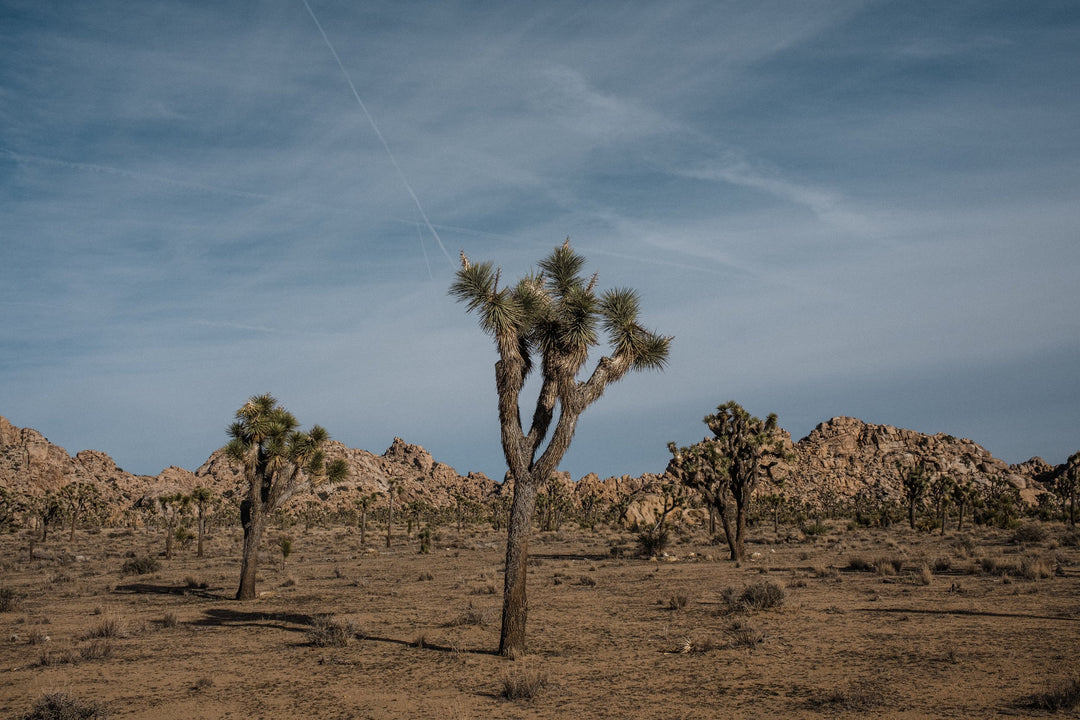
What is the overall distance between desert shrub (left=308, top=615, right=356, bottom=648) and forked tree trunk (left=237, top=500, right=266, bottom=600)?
745cm

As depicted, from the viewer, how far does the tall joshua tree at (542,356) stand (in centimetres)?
1391

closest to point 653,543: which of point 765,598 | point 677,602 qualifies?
point 677,602

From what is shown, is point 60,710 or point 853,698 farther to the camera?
point 853,698

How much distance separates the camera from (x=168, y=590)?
27625mm

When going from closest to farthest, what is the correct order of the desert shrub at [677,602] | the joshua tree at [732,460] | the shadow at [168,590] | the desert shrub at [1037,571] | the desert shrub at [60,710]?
1. the desert shrub at [60,710]
2. the desert shrub at [677,602]
3. the desert shrub at [1037,571]
4. the shadow at [168,590]
5. the joshua tree at [732,460]

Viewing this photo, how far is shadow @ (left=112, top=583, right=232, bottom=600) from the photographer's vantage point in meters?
25.5

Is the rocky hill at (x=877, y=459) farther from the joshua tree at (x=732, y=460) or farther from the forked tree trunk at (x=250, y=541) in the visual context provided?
the forked tree trunk at (x=250, y=541)

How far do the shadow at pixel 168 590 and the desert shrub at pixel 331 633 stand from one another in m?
9.78

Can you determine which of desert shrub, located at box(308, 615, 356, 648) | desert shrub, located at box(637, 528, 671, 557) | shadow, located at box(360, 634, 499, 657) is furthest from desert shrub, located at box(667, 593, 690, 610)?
desert shrub, located at box(637, 528, 671, 557)

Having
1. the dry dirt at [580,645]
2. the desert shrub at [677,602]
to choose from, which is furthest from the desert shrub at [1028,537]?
the desert shrub at [677,602]

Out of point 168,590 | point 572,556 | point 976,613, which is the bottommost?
point 168,590

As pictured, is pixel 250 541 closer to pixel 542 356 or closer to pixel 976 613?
pixel 542 356

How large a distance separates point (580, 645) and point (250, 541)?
501 inches

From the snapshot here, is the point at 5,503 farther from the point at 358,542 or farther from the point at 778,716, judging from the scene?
the point at 778,716
